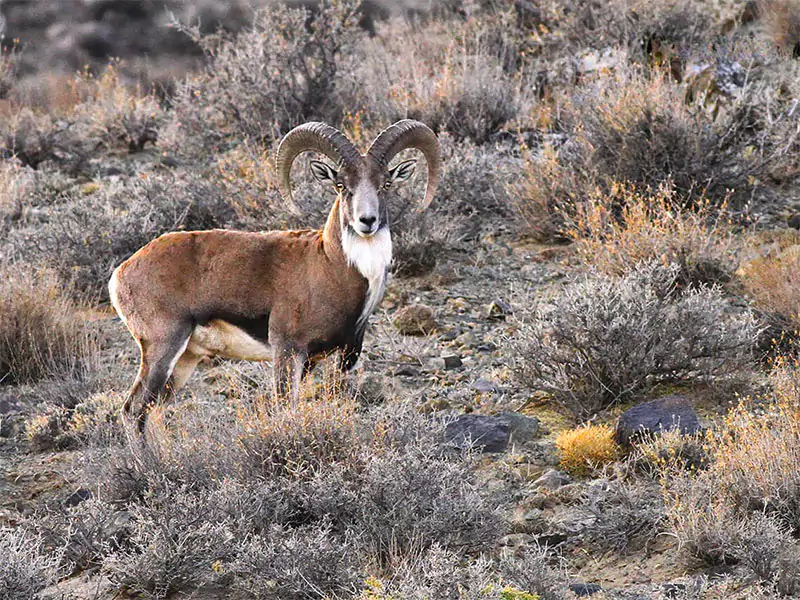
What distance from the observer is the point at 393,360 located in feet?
27.3

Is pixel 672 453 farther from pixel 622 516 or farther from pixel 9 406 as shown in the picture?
pixel 9 406

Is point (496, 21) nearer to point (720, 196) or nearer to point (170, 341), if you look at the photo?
point (720, 196)

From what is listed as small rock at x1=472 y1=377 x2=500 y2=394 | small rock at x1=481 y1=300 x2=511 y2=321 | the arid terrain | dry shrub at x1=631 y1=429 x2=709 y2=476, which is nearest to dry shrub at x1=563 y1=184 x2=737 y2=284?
the arid terrain

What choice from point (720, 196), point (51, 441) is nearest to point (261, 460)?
point (51, 441)

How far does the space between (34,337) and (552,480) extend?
15.0 ft

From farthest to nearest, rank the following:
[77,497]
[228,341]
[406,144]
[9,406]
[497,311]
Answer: [497,311] < [9,406] < [406,144] < [228,341] < [77,497]

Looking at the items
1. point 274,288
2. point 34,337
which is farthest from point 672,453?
point 34,337

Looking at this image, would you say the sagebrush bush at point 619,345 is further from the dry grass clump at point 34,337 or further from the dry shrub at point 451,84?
the dry shrub at point 451,84

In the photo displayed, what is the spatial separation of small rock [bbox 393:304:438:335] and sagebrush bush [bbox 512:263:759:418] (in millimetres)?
1450

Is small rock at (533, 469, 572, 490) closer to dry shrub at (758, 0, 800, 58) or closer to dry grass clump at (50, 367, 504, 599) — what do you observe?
dry grass clump at (50, 367, 504, 599)

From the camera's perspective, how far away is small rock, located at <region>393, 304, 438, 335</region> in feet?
29.0

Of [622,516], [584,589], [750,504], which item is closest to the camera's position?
[584,589]

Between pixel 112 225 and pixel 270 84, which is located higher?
pixel 270 84

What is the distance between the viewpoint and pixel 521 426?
6.95m
